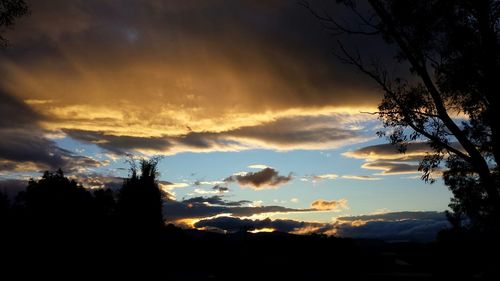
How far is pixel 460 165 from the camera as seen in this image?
19.9 metres

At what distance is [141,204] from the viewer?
37531 millimetres

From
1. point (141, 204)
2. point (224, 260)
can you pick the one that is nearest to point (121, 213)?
point (141, 204)

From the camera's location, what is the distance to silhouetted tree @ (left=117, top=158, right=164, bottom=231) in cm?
3709

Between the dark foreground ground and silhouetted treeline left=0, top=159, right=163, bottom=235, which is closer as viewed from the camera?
the dark foreground ground

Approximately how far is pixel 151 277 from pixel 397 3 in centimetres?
2775

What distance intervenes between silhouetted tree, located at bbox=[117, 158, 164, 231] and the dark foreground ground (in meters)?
0.94

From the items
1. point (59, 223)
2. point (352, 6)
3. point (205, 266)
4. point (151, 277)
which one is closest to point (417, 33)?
point (352, 6)

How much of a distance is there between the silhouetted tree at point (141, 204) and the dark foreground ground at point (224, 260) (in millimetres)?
944

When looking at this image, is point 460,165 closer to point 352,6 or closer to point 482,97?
point 482,97

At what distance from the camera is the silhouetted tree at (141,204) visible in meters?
37.1

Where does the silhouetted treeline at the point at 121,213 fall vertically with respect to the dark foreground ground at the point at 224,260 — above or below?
above

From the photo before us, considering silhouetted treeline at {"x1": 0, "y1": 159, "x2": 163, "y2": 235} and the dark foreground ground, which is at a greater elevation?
silhouetted treeline at {"x1": 0, "y1": 159, "x2": 163, "y2": 235}

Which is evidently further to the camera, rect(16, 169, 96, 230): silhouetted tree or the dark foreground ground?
rect(16, 169, 96, 230): silhouetted tree

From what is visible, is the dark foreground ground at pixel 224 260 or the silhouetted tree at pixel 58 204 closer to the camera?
the dark foreground ground at pixel 224 260
